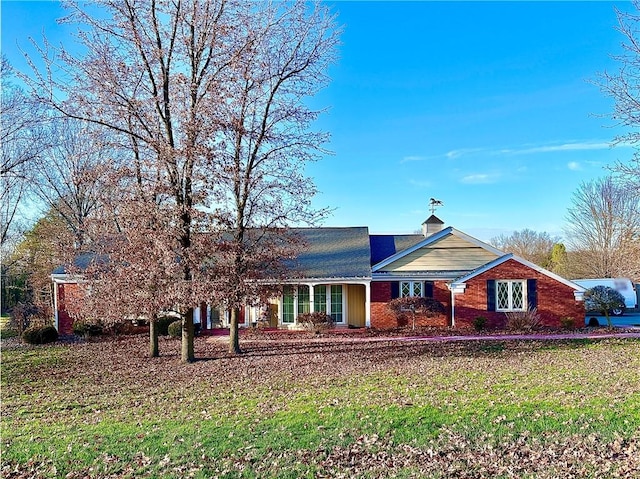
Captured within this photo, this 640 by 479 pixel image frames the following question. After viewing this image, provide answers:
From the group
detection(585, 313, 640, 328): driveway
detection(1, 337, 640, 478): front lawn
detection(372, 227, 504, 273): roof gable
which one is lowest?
detection(585, 313, 640, 328): driveway

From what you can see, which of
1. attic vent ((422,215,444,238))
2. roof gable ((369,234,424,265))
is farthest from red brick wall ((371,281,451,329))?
attic vent ((422,215,444,238))

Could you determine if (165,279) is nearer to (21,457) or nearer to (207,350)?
(207,350)

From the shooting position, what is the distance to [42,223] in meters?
30.3

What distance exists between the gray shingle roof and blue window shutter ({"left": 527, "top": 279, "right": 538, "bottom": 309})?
6.55 meters

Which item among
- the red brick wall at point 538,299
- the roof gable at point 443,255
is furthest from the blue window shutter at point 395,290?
the red brick wall at point 538,299

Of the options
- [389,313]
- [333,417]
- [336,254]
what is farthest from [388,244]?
[333,417]

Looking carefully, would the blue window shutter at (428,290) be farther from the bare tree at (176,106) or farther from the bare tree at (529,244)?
the bare tree at (529,244)

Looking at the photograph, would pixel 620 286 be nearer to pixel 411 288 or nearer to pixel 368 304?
pixel 411 288

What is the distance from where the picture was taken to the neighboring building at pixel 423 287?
19.8 metres

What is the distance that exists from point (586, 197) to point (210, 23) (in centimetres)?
2891

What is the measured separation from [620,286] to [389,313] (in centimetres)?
1607

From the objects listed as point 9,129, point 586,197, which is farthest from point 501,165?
point 9,129

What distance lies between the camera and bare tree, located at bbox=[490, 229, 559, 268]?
42797mm

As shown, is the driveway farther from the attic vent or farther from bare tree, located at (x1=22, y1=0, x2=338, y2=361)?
bare tree, located at (x1=22, y1=0, x2=338, y2=361)
